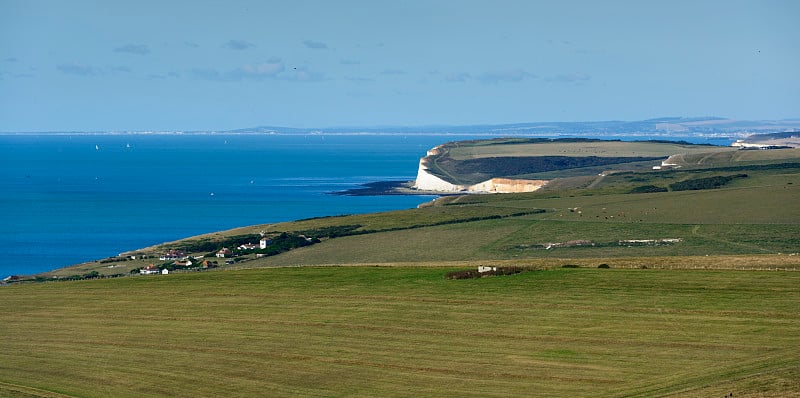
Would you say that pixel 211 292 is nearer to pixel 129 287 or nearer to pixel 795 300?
pixel 129 287

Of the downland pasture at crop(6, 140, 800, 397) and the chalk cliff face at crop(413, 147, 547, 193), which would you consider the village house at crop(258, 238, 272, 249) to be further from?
the chalk cliff face at crop(413, 147, 547, 193)

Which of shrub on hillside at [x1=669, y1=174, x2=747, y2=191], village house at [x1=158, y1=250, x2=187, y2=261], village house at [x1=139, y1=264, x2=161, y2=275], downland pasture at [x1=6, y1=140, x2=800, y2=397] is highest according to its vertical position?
downland pasture at [x1=6, y1=140, x2=800, y2=397]

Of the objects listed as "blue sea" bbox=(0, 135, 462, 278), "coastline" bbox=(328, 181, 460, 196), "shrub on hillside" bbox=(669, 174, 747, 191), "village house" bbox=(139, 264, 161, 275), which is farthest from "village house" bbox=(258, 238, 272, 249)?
"coastline" bbox=(328, 181, 460, 196)

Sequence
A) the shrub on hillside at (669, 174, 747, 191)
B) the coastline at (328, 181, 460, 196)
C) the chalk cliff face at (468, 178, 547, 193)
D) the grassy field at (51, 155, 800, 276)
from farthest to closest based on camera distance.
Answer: the coastline at (328, 181, 460, 196) < the chalk cliff face at (468, 178, 547, 193) < the shrub on hillside at (669, 174, 747, 191) < the grassy field at (51, 155, 800, 276)

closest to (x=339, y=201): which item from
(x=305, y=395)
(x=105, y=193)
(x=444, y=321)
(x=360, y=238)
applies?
(x=105, y=193)

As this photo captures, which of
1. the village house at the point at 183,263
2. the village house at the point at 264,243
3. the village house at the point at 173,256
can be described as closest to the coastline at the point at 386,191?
the village house at the point at 264,243

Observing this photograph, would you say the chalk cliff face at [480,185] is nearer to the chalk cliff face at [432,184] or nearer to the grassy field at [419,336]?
the chalk cliff face at [432,184]
